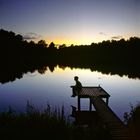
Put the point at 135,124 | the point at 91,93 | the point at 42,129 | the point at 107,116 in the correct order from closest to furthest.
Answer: the point at 42,129, the point at 135,124, the point at 107,116, the point at 91,93

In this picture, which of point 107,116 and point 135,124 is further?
point 107,116

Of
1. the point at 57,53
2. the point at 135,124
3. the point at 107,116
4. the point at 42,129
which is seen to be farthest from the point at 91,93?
the point at 57,53

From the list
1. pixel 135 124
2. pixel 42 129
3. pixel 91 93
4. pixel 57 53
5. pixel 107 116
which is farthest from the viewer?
pixel 57 53

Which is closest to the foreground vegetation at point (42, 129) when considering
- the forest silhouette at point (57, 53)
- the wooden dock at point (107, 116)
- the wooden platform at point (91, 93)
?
the wooden dock at point (107, 116)

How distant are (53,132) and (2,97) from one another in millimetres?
24707

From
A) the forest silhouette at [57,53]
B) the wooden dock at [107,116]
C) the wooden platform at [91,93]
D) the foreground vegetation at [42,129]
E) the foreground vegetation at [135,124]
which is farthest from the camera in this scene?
the forest silhouette at [57,53]

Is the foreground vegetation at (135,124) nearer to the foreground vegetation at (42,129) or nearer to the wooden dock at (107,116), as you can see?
the wooden dock at (107,116)

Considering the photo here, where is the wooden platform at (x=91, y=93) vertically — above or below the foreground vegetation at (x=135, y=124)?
below

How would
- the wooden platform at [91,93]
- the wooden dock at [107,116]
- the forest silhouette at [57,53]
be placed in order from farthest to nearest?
the forest silhouette at [57,53], the wooden platform at [91,93], the wooden dock at [107,116]

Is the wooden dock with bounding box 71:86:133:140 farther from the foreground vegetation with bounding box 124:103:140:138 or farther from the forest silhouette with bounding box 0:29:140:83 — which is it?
the forest silhouette with bounding box 0:29:140:83

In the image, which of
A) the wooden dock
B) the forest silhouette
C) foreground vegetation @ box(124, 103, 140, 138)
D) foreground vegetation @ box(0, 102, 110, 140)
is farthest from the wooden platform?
the forest silhouette

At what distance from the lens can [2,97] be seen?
32.6 m

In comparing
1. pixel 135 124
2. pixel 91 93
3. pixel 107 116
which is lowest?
pixel 107 116

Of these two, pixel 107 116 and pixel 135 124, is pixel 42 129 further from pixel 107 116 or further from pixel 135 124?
pixel 107 116
